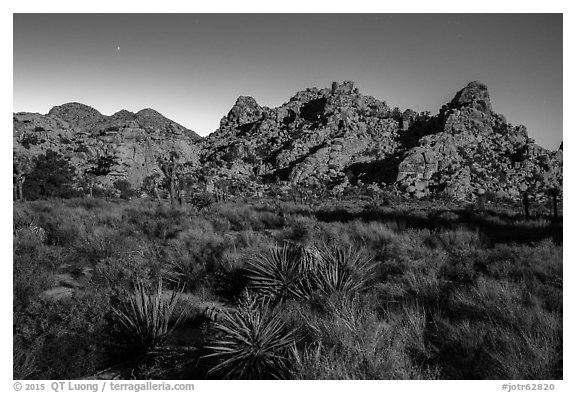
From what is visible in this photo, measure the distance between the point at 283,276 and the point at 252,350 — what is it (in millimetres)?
2488

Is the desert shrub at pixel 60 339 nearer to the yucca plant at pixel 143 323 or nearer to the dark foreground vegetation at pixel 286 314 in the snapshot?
the dark foreground vegetation at pixel 286 314

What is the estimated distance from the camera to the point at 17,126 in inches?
2466

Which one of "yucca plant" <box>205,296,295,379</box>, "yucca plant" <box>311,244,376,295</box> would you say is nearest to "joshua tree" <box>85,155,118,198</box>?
"yucca plant" <box>311,244,376,295</box>

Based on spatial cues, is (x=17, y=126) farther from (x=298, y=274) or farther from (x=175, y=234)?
(x=298, y=274)

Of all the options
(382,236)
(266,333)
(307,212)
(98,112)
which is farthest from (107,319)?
(98,112)

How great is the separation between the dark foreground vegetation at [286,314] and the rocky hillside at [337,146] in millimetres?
49626

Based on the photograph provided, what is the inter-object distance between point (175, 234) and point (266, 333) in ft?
29.8

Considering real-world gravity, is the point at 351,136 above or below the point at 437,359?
above

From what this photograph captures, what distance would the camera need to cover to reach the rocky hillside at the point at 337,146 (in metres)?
63.3

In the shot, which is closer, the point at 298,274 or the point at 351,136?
the point at 298,274

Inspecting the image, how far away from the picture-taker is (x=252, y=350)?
420 cm

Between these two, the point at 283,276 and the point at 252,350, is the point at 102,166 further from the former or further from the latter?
the point at 252,350

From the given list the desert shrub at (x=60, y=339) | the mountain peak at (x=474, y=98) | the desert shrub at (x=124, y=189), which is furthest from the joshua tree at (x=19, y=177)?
the mountain peak at (x=474, y=98)

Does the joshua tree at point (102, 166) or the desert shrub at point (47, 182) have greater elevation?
the joshua tree at point (102, 166)
